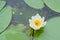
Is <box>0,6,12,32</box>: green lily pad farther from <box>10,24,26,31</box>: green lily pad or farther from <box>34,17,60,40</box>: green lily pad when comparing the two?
<box>34,17,60,40</box>: green lily pad

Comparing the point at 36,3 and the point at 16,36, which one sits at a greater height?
the point at 36,3

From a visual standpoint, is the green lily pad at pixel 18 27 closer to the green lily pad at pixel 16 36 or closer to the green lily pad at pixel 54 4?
the green lily pad at pixel 16 36

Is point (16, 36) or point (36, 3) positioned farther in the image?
point (36, 3)

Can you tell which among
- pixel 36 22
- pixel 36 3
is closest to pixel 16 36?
pixel 36 22

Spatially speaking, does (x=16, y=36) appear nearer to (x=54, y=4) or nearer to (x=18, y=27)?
(x=18, y=27)

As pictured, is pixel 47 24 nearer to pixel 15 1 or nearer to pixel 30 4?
pixel 30 4

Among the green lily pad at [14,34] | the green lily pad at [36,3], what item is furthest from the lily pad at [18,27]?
the green lily pad at [36,3]

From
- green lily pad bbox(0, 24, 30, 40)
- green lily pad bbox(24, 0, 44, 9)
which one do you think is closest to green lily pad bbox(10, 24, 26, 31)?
green lily pad bbox(0, 24, 30, 40)
